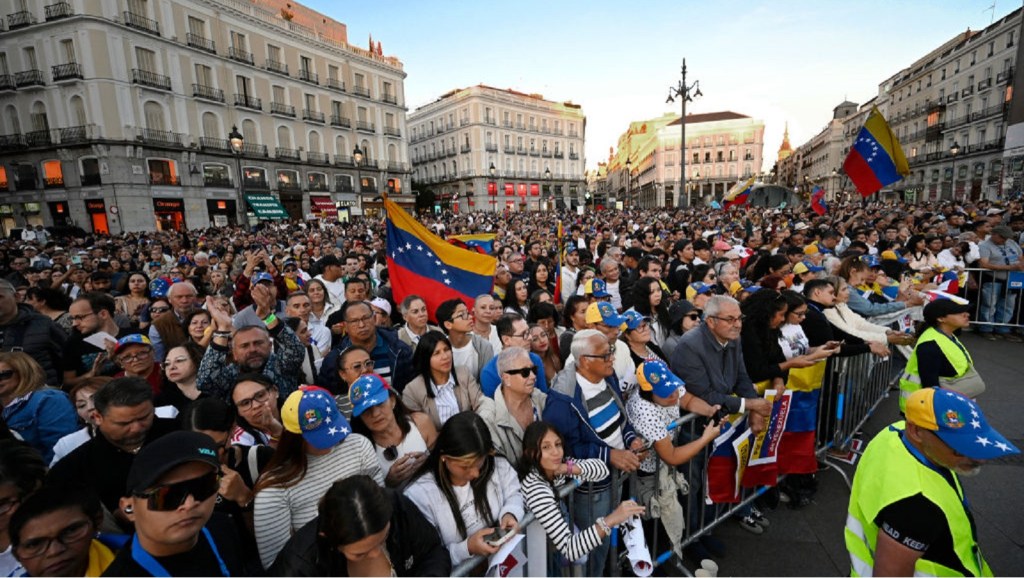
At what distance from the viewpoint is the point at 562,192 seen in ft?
225

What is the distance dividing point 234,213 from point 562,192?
46.2 meters

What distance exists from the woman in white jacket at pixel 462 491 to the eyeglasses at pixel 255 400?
1.16 meters

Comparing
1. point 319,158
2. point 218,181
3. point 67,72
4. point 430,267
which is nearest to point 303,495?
point 430,267

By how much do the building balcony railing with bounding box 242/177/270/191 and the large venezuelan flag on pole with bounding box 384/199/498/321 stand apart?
32.6 m

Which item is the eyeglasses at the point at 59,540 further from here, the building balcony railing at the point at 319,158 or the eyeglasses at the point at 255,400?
the building balcony railing at the point at 319,158

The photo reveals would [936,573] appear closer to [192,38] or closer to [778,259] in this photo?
[778,259]

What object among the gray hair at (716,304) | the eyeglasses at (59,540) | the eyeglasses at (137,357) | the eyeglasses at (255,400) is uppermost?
the gray hair at (716,304)

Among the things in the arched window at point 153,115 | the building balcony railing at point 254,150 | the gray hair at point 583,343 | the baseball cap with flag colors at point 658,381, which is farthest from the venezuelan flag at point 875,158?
the building balcony railing at point 254,150

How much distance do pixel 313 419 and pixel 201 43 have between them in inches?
1559

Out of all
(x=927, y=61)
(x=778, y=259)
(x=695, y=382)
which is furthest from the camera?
(x=927, y=61)

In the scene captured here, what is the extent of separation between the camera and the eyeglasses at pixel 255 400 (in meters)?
2.70

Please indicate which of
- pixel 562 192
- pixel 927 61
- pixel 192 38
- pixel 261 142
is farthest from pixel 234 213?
pixel 927 61

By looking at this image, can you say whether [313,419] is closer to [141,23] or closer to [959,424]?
[959,424]

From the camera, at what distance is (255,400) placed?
2.72 metres
